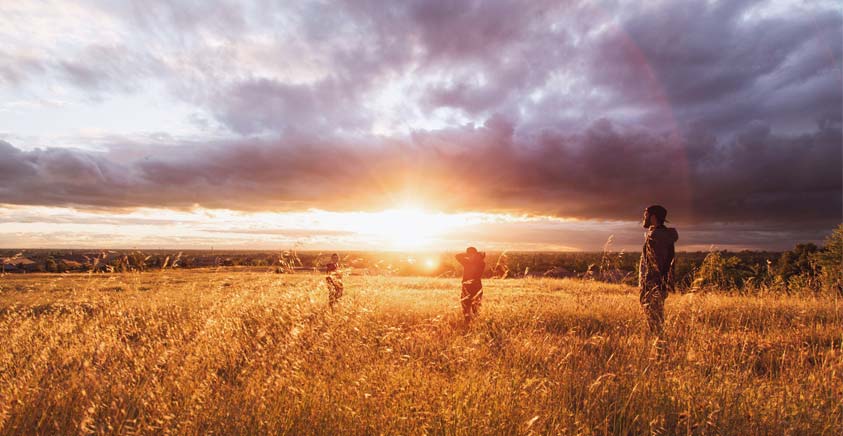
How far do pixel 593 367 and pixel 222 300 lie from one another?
25.4 ft

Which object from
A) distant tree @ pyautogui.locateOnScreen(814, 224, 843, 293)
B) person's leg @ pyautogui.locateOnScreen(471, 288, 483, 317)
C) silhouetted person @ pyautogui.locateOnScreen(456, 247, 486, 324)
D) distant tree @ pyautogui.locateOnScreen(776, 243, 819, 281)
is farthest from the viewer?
distant tree @ pyautogui.locateOnScreen(776, 243, 819, 281)

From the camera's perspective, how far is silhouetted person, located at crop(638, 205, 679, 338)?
8203mm

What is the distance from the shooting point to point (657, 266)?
27.0 ft

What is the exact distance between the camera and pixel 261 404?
416 cm

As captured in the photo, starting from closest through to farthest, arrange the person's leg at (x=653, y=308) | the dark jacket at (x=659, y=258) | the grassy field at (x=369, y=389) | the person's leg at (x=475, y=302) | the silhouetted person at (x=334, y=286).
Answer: the grassy field at (x=369, y=389) < the silhouetted person at (x=334, y=286) < the person's leg at (x=653, y=308) < the dark jacket at (x=659, y=258) < the person's leg at (x=475, y=302)

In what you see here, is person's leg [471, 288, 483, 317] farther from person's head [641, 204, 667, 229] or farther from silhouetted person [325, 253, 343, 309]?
person's head [641, 204, 667, 229]

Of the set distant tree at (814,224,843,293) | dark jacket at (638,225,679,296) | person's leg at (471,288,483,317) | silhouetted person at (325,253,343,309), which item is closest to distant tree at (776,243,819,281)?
distant tree at (814,224,843,293)

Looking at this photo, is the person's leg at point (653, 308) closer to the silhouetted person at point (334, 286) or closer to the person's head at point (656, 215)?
the person's head at point (656, 215)

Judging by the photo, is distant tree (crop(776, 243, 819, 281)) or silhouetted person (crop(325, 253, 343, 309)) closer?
silhouetted person (crop(325, 253, 343, 309))

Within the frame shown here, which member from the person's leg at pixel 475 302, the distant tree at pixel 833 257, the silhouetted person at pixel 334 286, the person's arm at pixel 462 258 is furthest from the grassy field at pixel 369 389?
the distant tree at pixel 833 257

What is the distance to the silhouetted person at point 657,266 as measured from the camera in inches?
323

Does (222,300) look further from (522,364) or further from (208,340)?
(522,364)

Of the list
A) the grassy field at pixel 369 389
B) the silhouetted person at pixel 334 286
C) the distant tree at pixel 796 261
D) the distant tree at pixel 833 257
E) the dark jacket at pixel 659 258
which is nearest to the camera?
the grassy field at pixel 369 389

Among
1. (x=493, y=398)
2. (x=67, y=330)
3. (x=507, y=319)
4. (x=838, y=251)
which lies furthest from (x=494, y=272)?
(x=838, y=251)
